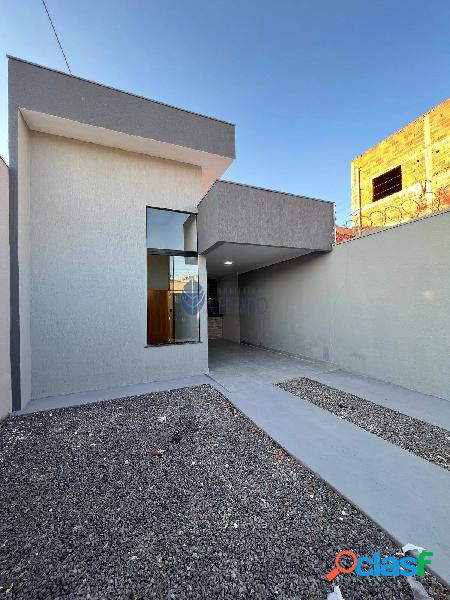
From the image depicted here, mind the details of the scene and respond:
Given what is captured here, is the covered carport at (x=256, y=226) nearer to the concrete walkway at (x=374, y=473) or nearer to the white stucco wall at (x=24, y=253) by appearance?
the concrete walkway at (x=374, y=473)

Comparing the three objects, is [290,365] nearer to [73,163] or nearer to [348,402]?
[348,402]

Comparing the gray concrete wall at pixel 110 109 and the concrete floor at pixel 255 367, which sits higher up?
the gray concrete wall at pixel 110 109

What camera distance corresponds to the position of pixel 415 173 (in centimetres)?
1032

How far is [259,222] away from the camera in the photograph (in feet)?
17.4

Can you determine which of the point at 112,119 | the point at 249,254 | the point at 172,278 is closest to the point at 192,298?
the point at 172,278

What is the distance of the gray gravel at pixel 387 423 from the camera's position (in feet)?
8.80

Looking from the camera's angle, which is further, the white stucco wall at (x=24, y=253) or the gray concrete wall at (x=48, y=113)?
the white stucco wall at (x=24, y=253)

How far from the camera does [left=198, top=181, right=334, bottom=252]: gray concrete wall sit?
4.97 m

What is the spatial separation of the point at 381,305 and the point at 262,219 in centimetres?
310

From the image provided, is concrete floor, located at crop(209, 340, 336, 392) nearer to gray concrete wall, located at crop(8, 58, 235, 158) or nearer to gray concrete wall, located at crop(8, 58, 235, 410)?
gray concrete wall, located at crop(8, 58, 235, 410)

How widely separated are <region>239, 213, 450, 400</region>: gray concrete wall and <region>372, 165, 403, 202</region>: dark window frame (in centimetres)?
793

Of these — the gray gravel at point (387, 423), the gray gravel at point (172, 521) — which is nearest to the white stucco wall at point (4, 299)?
the gray gravel at point (172, 521)

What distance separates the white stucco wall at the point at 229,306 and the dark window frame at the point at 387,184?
8.19 m

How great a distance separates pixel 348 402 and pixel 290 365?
2491 mm
